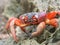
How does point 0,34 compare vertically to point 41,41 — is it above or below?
below

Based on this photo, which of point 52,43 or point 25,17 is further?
point 25,17

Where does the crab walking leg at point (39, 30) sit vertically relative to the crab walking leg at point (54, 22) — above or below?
below

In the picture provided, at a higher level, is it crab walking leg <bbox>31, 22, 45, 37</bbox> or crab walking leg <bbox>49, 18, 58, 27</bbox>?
crab walking leg <bbox>49, 18, 58, 27</bbox>

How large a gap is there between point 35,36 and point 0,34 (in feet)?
9.43

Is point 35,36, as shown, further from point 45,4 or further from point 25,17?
point 45,4

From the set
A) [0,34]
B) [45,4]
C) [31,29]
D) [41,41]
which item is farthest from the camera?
[0,34]

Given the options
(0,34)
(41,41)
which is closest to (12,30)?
(41,41)

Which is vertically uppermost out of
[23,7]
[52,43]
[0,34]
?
[52,43]

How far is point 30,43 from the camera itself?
392 centimetres

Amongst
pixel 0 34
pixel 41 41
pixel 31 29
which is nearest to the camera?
pixel 41 41

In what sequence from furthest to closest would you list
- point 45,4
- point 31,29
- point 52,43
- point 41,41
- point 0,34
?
point 0,34, point 45,4, point 31,29, point 41,41, point 52,43

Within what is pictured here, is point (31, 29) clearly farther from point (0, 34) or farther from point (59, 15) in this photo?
point (0, 34)

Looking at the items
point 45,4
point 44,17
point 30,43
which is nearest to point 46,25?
point 44,17

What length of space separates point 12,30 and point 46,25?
510mm
